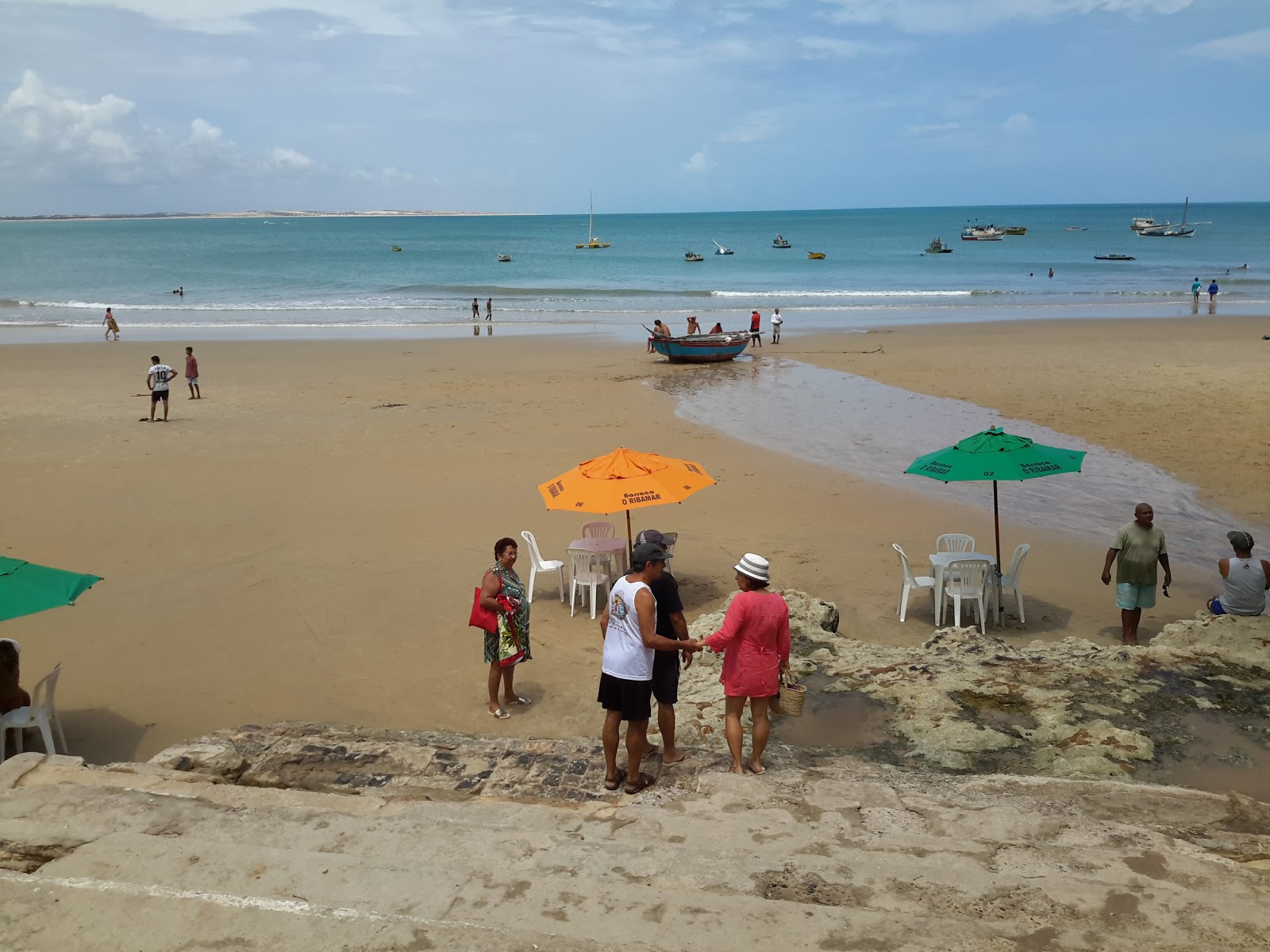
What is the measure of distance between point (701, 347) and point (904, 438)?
10466mm

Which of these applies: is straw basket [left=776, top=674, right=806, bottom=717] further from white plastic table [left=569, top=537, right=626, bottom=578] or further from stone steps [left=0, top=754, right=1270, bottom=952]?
white plastic table [left=569, top=537, right=626, bottom=578]

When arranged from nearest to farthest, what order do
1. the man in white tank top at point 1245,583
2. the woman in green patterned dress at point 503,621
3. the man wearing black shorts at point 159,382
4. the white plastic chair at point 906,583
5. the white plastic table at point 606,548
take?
the woman in green patterned dress at point 503,621 → the man in white tank top at point 1245,583 → the white plastic chair at point 906,583 → the white plastic table at point 606,548 → the man wearing black shorts at point 159,382

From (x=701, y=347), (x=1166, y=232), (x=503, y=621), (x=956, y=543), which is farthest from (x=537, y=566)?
(x=1166, y=232)

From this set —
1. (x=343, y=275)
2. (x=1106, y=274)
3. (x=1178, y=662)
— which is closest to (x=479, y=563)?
(x=1178, y=662)

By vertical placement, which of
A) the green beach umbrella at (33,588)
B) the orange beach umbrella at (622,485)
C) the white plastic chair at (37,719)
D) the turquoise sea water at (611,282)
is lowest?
the white plastic chair at (37,719)

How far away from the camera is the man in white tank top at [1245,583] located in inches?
318

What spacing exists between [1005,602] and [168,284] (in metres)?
67.6

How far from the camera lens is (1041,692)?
7.08 metres

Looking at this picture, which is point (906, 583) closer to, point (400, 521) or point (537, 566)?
point (537, 566)

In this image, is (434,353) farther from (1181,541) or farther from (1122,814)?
(1122,814)

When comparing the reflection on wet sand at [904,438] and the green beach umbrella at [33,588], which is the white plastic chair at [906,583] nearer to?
the reflection on wet sand at [904,438]

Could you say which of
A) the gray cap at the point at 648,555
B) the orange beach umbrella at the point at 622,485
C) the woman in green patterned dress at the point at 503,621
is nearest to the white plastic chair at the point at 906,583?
the orange beach umbrella at the point at 622,485

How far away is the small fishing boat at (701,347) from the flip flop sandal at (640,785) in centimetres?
2191

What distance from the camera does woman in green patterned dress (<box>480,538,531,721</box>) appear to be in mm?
7719
